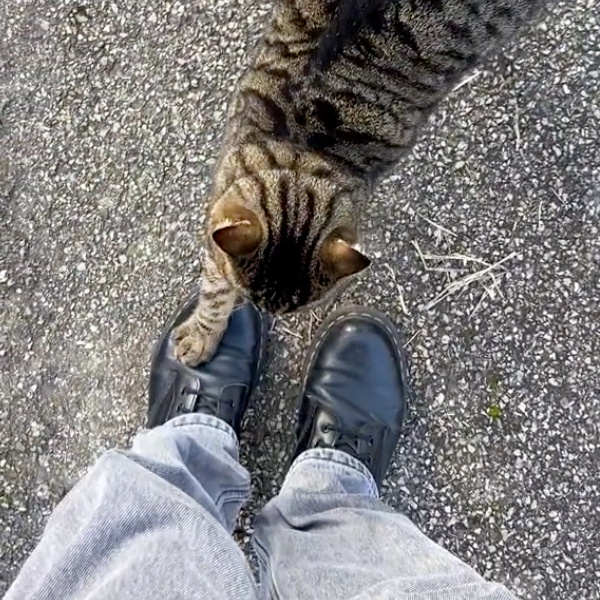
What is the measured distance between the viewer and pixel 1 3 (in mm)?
2520

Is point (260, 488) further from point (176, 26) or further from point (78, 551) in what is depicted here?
point (176, 26)

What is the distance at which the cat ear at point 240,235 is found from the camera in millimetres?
1758

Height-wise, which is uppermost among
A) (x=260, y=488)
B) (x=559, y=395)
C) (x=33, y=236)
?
(x=33, y=236)

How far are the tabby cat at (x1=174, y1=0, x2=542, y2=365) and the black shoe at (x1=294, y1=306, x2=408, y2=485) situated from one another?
1.53ft

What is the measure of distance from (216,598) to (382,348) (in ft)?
3.41

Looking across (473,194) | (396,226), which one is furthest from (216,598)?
(473,194)

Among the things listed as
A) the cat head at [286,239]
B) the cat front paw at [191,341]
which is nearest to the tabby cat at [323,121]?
the cat head at [286,239]

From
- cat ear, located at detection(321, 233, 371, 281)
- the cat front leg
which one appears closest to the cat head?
cat ear, located at detection(321, 233, 371, 281)

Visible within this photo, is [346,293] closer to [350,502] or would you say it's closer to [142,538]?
[350,502]

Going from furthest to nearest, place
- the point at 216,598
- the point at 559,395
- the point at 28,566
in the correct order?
the point at 559,395, the point at 28,566, the point at 216,598

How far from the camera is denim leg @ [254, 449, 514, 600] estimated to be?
1780mm

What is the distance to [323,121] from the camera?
6.34 feet

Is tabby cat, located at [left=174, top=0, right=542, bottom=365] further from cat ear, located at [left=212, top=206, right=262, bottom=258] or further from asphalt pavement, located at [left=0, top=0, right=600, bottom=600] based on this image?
asphalt pavement, located at [left=0, top=0, right=600, bottom=600]

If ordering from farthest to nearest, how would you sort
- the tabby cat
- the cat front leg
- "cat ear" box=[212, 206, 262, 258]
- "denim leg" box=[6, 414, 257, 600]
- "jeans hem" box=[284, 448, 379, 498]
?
"jeans hem" box=[284, 448, 379, 498]
the cat front leg
the tabby cat
"cat ear" box=[212, 206, 262, 258]
"denim leg" box=[6, 414, 257, 600]
